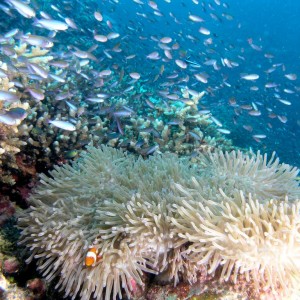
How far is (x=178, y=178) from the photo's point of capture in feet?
10.6

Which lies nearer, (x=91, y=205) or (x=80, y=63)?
(x=91, y=205)

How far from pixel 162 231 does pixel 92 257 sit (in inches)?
26.5

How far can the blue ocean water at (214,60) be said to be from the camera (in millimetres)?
10579

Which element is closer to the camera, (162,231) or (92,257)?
(92,257)

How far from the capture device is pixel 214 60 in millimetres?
9883

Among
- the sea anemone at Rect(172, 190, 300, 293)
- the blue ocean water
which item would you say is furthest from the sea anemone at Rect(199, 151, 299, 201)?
the blue ocean water

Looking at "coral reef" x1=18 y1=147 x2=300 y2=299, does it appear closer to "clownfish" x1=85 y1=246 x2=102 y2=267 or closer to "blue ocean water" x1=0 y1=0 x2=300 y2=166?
"clownfish" x1=85 y1=246 x2=102 y2=267

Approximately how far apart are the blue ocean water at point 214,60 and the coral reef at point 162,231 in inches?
181

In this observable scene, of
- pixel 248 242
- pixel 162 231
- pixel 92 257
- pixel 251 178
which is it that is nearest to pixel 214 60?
pixel 251 178

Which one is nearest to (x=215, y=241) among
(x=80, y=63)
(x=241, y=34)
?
(x=80, y=63)

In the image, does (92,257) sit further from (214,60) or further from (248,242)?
(214,60)

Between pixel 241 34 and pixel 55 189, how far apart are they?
146 feet

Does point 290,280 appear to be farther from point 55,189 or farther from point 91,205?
point 55,189

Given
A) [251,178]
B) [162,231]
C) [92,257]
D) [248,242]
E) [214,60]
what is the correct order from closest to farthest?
[248,242] → [92,257] → [162,231] → [251,178] → [214,60]
